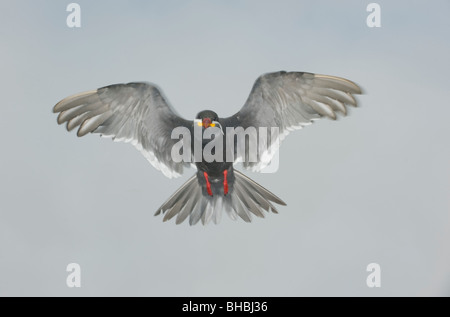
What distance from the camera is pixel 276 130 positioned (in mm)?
8125

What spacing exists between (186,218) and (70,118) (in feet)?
6.28

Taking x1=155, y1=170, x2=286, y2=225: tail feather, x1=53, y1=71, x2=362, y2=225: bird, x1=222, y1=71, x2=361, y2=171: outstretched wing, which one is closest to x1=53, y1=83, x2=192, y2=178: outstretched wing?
x1=53, y1=71, x2=362, y2=225: bird

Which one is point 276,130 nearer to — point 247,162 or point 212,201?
point 247,162

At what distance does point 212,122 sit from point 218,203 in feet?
3.89

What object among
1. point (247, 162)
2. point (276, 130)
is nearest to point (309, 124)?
point (276, 130)

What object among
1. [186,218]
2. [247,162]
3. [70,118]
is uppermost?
[70,118]

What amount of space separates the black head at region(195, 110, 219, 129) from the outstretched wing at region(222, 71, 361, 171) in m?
0.30

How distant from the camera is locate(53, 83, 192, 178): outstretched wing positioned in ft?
26.0

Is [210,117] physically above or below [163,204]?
above

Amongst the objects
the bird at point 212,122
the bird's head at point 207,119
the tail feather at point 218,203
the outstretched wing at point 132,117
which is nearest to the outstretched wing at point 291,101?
the bird at point 212,122

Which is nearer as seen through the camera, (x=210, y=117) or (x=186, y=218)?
(x=210, y=117)

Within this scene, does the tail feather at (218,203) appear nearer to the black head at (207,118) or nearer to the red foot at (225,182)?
the red foot at (225,182)

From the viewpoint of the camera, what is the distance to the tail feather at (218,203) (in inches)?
316

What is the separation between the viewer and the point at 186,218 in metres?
8.11
